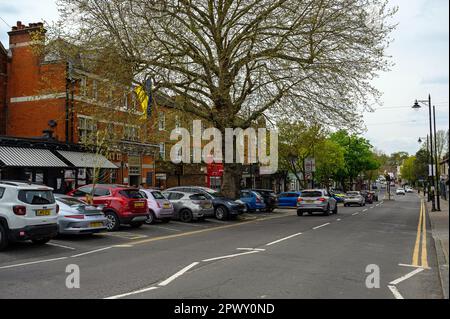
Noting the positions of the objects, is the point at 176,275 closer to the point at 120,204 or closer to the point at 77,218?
the point at 77,218

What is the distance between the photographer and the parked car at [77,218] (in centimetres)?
1425

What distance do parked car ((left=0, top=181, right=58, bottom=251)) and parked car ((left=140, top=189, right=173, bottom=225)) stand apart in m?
7.02

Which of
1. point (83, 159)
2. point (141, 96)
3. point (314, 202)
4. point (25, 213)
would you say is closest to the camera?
point (25, 213)

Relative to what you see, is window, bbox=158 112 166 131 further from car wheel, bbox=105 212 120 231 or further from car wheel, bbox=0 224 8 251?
car wheel, bbox=0 224 8 251

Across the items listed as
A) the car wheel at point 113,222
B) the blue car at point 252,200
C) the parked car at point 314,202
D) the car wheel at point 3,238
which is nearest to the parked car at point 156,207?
the car wheel at point 113,222

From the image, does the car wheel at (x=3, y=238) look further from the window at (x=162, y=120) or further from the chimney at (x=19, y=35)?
the chimney at (x=19, y=35)

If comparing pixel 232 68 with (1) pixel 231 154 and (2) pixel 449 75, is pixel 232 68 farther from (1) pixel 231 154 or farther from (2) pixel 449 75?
(2) pixel 449 75

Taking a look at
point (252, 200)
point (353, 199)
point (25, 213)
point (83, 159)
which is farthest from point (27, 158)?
point (353, 199)

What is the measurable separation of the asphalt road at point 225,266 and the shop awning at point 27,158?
964cm

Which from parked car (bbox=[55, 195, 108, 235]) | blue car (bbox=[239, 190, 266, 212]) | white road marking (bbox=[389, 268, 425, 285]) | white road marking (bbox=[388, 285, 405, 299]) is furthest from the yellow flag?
white road marking (bbox=[388, 285, 405, 299])

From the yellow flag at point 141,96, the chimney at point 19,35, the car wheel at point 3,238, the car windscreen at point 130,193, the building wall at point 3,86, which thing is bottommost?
the car wheel at point 3,238

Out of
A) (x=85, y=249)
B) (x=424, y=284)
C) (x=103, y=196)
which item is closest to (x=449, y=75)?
(x=424, y=284)

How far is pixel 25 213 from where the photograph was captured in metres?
12.0

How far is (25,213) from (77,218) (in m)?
2.43
